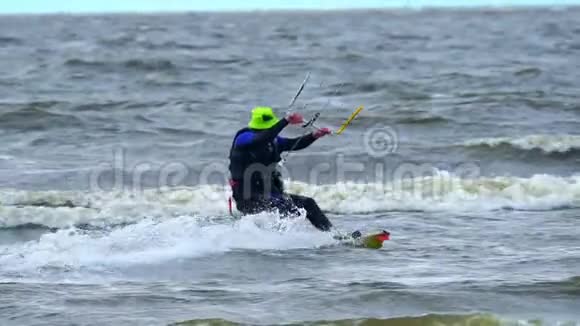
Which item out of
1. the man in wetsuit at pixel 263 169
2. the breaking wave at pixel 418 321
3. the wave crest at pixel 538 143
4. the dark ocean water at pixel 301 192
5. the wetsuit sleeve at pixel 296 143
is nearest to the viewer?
the breaking wave at pixel 418 321

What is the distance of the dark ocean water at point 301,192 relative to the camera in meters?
10.0

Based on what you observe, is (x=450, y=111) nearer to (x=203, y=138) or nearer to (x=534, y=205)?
(x=203, y=138)

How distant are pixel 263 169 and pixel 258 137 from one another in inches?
18.3

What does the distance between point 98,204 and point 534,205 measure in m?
6.43

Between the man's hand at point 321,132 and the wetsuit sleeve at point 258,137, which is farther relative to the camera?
the man's hand at point 321,132

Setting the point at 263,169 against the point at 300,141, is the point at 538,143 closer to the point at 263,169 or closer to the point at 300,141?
the point at 300,141

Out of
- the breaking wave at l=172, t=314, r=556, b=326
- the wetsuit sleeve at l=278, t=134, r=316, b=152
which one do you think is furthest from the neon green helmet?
the breaking wave at l=172, t=314, r=556, b=326

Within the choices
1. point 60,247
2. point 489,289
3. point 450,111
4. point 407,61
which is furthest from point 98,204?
point 407,61

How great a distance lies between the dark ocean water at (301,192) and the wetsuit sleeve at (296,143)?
0.88m

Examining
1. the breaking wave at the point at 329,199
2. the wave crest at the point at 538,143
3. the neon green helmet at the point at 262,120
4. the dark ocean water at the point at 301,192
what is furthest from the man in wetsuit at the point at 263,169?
the wave crest at the point at 538,143

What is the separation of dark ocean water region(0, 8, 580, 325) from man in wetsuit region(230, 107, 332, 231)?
8.3 inches

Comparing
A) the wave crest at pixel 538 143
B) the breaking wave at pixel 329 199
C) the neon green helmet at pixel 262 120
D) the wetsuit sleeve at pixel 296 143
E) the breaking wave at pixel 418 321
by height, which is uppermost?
the wave crest at pixel 538 143

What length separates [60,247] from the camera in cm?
1225

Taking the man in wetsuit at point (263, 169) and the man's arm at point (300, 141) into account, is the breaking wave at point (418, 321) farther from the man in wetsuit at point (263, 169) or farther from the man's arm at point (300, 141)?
the man's arm at point (300, 141)
